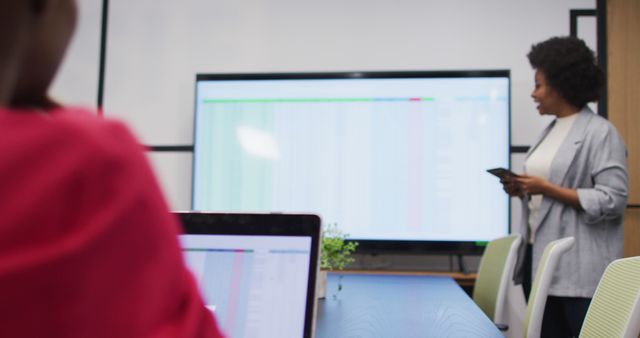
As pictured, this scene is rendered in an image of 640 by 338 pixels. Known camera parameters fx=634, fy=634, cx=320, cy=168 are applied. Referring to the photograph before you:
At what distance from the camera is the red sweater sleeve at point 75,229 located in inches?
11.1

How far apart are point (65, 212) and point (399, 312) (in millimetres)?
1477

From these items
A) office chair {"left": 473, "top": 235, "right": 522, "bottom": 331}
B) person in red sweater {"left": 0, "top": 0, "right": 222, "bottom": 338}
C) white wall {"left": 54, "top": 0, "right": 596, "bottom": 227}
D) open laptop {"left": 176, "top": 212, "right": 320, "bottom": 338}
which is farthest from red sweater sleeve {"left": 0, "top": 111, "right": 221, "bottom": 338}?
white wall {"left": 54, "top": 0, "right": 596, "bottom": 227}

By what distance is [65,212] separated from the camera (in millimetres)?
293

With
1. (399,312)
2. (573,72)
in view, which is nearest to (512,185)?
(573,72)

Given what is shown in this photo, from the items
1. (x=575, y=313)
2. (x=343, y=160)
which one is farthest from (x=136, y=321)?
(x=343, y=160)

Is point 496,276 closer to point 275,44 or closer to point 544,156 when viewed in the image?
point 544,156

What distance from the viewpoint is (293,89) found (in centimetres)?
371

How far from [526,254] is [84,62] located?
2915 mm

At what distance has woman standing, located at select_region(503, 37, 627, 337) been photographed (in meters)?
2.45

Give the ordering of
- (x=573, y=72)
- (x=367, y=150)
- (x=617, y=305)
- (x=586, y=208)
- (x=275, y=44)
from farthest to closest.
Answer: (x=275, y=44), (x=367, y=150), (x=573, y=72), (x=586, y=208), (x=617, y=305)

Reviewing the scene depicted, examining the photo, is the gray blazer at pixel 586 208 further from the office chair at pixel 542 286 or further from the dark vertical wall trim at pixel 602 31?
the dark vertical wall trim at pixel 602 31

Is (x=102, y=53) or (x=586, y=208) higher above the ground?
(x=102, y=53)

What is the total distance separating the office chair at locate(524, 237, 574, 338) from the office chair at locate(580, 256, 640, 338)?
1.00 ft

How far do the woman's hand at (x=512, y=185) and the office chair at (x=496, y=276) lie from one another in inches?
8.1
